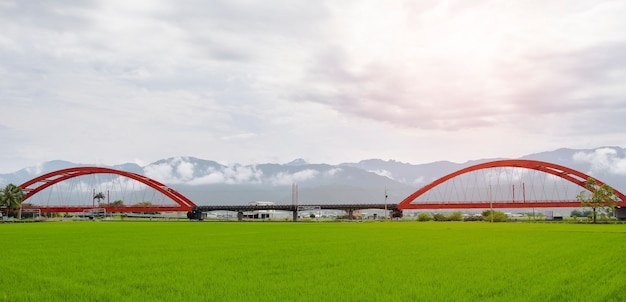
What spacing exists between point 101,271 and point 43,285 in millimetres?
3002

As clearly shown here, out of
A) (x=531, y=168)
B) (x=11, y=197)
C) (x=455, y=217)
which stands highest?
(x=531, y=168)

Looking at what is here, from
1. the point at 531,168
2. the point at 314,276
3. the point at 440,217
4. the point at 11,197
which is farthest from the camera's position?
the point at 11,197

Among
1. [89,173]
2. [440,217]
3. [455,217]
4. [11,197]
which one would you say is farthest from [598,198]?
[11,197]

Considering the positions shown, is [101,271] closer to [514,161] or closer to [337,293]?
[337,293]

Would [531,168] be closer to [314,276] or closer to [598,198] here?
[598,198]

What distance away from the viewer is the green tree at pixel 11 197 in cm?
13550

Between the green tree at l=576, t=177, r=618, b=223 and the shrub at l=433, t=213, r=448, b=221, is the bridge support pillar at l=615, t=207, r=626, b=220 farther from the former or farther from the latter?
the shrub at l=433, t=213, r=448, b=221

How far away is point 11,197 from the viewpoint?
136 metres

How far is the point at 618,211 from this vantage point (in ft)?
399

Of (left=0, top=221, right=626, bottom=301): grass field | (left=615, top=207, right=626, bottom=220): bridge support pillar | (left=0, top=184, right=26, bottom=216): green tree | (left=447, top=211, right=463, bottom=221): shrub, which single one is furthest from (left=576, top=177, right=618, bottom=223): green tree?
(left=0, top=184, right=26, bottom=216): green tree

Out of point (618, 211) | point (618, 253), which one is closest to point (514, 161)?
point (618, 211)

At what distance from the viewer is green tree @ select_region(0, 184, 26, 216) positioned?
136 m

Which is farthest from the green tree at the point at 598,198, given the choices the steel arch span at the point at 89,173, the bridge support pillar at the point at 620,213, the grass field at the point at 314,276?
the steel arch span at the point at 89,173

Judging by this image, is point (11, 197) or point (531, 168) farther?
point (11, 197)
